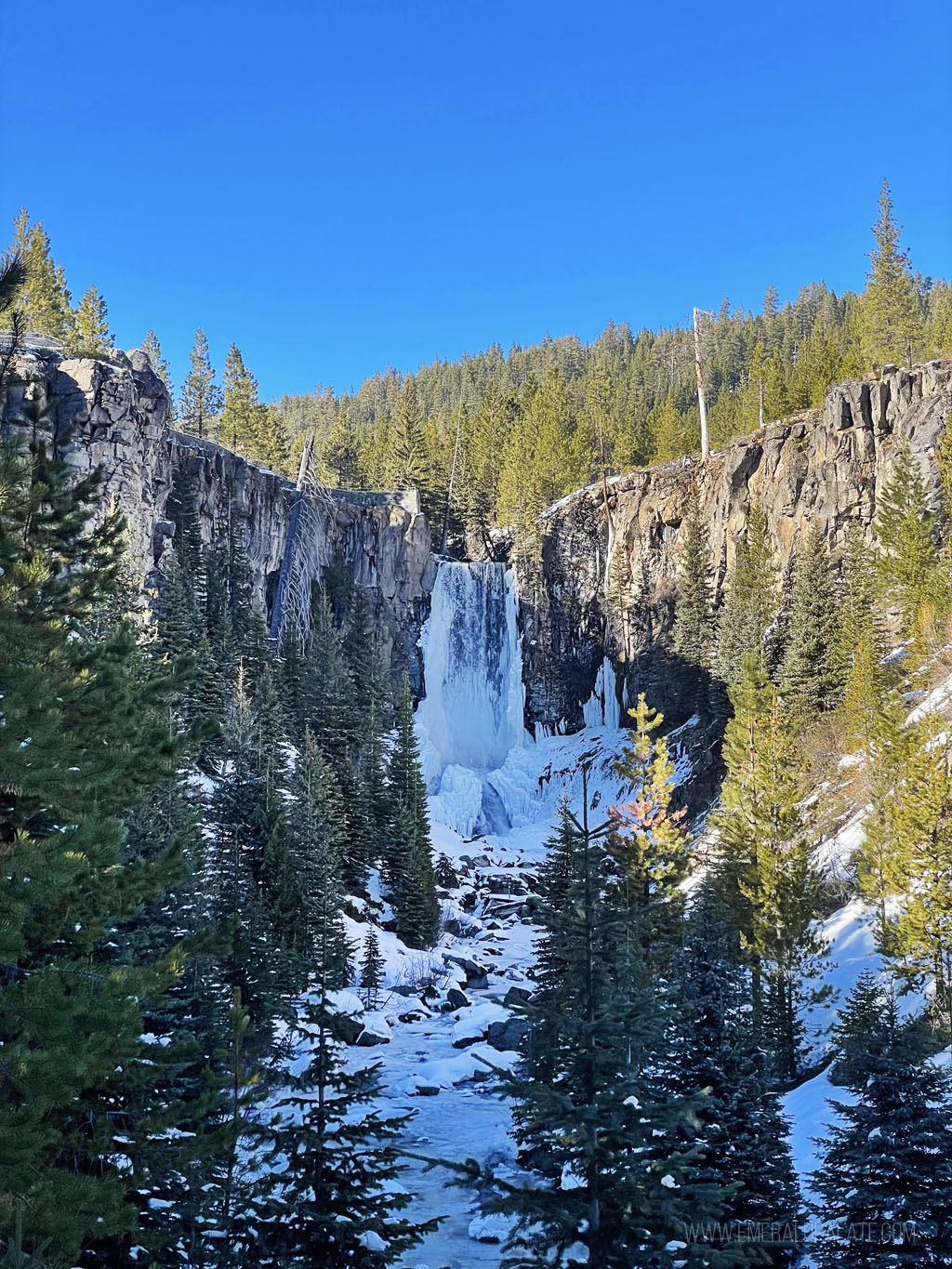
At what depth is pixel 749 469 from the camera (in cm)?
5050

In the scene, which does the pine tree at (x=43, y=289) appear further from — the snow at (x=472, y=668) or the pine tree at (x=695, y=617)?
the pine tree at (x=695, y=617)

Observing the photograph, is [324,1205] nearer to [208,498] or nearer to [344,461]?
[208,498]

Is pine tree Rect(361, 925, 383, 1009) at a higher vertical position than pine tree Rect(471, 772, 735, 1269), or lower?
higher

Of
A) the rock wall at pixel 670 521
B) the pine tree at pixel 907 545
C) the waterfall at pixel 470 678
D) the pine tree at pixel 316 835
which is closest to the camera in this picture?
the pine tree at pixel 316 835

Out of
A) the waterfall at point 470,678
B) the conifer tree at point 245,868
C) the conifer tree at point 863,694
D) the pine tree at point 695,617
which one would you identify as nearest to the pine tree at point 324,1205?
the conifer tree at point 245,868

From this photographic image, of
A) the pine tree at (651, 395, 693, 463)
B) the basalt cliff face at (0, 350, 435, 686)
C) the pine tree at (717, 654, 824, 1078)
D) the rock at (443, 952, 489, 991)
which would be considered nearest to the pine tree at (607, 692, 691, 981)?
the pine tree at (717, 654, 824, 1078)

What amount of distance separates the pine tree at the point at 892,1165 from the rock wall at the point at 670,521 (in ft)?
131

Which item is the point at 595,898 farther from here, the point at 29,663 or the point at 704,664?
the point at 704,664

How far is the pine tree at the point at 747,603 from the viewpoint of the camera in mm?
41469

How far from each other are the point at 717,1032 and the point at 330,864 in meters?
20.3

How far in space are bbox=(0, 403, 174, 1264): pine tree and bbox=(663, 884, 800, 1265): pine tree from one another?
6064mm

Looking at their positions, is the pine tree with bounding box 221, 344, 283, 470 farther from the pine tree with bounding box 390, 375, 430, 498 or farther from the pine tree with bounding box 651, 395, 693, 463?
the pine tree with bounding box 651, 395, 693, 463

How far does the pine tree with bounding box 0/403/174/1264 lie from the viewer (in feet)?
20.5

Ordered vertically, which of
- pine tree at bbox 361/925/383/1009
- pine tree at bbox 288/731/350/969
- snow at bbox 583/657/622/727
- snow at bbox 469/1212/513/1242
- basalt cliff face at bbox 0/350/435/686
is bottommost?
snow at bbox 469/1212/513/1242
